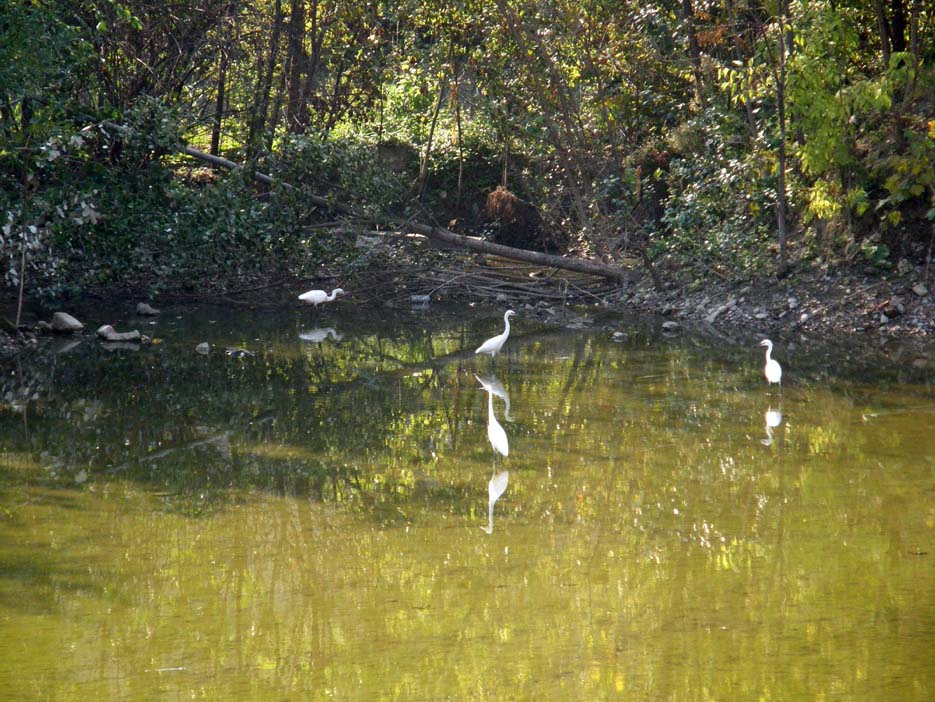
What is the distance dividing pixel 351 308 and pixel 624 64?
17.3 feet

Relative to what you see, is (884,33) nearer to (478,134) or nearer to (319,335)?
(319,335)

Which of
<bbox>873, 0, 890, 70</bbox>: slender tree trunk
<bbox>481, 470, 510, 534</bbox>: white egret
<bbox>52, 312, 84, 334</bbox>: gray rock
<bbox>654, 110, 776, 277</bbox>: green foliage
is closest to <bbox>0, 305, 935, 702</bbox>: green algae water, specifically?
<bbox>481, 470, 510, 534</bbox>: white egret

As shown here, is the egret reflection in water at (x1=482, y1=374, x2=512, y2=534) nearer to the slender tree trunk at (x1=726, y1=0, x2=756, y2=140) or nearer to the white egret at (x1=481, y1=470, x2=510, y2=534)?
the white egret at (x1=481, y1=470, x2=510, y2=534)

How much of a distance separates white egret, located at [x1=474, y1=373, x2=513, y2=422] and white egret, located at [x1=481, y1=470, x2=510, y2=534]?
1.71 metres

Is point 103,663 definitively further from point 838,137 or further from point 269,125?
point 269,125

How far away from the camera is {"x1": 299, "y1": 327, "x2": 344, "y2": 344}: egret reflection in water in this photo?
1180 centimetres

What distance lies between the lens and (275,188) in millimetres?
13391

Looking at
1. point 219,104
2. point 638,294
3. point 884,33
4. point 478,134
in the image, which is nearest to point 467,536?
point 884,33

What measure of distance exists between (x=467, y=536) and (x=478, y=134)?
14.0 m

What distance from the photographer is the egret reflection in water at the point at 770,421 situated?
275 inches

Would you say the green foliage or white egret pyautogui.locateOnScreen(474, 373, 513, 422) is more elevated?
the green foliage

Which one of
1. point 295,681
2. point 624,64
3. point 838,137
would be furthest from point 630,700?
point 624,64

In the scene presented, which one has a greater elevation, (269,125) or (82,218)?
(269,125)

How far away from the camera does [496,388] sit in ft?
29.5
